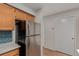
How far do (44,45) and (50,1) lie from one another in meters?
0.69

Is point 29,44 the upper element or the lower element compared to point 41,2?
lower

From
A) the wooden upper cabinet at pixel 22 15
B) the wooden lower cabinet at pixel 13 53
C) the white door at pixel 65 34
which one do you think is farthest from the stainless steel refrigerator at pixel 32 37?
the white door at pixel 65 34

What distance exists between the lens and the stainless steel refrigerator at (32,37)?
6.11 feet

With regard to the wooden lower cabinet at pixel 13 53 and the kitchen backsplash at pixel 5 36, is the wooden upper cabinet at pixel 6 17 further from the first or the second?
the wooden lower cabinet at pixel 13 53

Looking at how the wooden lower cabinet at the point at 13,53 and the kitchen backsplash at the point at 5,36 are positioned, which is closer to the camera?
the wooden lower cabinet at the point at 13,53

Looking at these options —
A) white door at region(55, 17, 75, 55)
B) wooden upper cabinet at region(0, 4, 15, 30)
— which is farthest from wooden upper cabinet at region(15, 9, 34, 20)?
white door at region(55, 17, 75, 55)

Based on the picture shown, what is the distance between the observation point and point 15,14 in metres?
1.83

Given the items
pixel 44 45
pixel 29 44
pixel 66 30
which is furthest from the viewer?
pixel 29 44

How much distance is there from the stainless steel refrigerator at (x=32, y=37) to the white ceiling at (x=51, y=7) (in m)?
0.30

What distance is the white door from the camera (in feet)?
5.23

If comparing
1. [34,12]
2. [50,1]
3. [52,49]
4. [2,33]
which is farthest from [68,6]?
[2,33]

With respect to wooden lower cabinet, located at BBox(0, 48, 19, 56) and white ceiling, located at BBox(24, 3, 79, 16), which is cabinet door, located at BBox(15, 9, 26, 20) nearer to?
white ceiling, located at BBox(24, 3, 79, 16)

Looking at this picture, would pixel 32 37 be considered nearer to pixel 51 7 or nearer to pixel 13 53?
pixel 13 53

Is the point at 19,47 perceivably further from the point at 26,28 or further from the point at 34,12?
the point at 34,12
